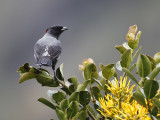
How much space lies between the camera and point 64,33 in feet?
317

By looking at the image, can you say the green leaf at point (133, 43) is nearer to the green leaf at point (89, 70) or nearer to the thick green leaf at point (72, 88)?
the green leaf at point (89, 70)

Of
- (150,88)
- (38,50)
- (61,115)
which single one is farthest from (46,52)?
(150,88)

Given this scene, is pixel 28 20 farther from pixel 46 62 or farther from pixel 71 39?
pixel 46 62

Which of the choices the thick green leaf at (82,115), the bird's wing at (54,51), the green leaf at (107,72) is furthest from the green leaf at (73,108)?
the bird's wing at (54,51)

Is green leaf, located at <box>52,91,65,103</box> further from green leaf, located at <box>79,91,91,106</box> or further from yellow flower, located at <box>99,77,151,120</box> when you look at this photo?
yellow flower, located at <box>99,77,151,120</box>

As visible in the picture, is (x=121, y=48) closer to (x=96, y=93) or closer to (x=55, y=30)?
(x=96, y=93)

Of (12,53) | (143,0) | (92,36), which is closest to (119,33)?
(92,36)

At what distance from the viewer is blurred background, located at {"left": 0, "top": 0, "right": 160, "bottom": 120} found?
80.4 meters

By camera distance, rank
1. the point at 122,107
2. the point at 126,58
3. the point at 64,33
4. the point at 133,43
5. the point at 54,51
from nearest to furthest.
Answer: the point at 122,107 → the point at 126,58 → the point at 133,43 → the point at 54,51 → the point at 64,33

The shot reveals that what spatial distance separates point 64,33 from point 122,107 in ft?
312

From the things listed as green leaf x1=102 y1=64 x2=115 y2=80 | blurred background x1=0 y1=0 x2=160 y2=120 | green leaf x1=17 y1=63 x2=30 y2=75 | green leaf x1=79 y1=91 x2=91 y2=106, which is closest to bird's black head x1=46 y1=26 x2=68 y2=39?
green leaf x1=17 y1=63 x2=30 y2=75

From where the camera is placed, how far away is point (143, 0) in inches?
4213

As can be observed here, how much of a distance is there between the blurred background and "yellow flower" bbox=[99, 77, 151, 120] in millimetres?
72060

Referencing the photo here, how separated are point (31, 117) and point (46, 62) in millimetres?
77427
